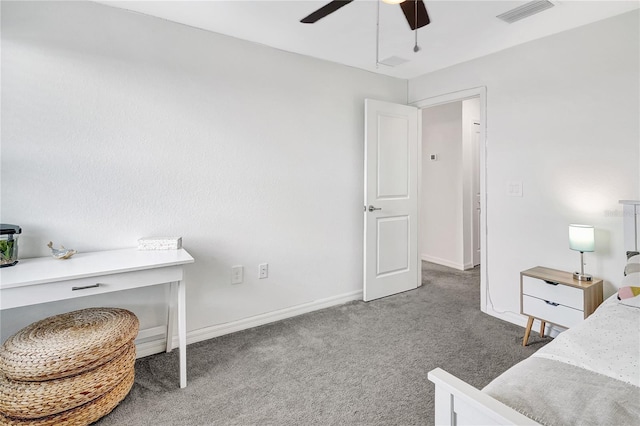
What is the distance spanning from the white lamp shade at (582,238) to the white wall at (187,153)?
1741 mm

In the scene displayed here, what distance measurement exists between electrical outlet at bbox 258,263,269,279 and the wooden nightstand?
2016 mm

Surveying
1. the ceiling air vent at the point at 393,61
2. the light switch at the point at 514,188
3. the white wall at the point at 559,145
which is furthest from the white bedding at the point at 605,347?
the ceiling air vent at the point at 393,61

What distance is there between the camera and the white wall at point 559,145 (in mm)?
2250

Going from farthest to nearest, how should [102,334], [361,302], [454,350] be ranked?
[361,302]
[454,350]
[102,334]

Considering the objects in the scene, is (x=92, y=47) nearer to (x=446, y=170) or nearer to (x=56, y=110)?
(x=56, y=110)

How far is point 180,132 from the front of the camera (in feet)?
7.85

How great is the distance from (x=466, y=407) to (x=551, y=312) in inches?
75.3

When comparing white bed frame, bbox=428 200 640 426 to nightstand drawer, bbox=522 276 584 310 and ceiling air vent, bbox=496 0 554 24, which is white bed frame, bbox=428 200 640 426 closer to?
nightstand drawer, bbox=522 276 584 310

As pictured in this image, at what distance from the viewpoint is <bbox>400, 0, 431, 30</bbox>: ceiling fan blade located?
5.29 ft

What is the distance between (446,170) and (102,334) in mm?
4488

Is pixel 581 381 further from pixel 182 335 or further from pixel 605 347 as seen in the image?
pixel 182 335

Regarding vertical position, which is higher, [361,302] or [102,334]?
[102,334]

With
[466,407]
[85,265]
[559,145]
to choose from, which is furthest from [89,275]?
[559,145]

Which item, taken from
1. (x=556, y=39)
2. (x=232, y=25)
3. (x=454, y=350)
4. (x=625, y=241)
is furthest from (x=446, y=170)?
(x=232, y=25)
